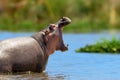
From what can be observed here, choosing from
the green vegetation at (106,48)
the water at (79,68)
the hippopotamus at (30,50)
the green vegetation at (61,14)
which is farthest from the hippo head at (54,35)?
the green vegetation at (61,14)

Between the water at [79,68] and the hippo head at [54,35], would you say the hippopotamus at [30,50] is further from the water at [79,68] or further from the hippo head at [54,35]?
the water at [79,68]

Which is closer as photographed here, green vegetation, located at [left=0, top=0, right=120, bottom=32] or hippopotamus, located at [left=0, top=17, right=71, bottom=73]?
hippopotamus, located at [left=0, top=17, right=71, bottom=73]

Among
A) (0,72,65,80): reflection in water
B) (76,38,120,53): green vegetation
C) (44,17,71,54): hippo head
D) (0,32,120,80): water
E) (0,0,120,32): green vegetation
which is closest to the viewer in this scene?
(0,72,65,80): reflection in water

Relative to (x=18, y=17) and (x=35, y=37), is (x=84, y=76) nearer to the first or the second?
(x=35, y=37)

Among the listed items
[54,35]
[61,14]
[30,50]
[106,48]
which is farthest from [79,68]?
[61,14]

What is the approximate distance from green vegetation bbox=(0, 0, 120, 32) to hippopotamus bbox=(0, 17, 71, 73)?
1423 cm

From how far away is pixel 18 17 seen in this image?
1101 inches

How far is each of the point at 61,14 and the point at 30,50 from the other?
60.7ft

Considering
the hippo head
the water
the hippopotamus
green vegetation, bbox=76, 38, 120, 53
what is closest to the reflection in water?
the water

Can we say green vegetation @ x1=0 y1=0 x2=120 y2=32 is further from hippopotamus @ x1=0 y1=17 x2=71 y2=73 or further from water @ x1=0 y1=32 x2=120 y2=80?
hippopotamus @ x1=0 y1=17 x2=71 y2=73

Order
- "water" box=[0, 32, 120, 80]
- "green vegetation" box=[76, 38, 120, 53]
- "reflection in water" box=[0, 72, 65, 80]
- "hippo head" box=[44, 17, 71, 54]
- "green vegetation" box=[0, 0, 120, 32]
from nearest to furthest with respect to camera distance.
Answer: "reflection in water" box=[0, 72, 65, 80] → "water" box=[0, 32, 120, 80] → "hippo head" box=[44, 17, 71, 54] → "green vegetation" box=[76, 38, 120, 53] → "green vegetation" box=[0, 0, 120, 32]

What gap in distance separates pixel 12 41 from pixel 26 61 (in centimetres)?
44

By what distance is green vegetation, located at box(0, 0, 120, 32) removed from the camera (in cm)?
2584

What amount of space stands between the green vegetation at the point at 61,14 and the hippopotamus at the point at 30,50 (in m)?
14.2
